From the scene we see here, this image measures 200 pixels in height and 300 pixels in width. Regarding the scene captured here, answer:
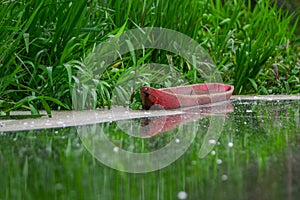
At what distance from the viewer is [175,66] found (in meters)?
5.55

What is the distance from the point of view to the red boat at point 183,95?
14.0 feet

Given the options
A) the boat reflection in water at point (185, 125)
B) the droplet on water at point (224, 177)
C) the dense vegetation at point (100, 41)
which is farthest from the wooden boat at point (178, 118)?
the droplet on water at point (224, 177)

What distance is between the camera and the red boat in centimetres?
425

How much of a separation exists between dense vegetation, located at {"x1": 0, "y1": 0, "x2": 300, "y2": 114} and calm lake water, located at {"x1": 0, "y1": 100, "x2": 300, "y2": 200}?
0.74 metres

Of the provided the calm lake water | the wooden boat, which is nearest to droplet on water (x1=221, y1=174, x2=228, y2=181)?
the calm lake water

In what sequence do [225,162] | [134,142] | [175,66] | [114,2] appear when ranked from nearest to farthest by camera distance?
1. [225,162]
2. [134,142]
3. [114,2]
4. [175,66]

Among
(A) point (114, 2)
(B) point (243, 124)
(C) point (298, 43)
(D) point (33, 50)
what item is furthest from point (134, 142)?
(C) point (298, 43)

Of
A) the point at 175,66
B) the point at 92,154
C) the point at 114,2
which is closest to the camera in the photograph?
the point at 92,154

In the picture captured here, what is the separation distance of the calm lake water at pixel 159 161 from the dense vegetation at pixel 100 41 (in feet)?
2.43

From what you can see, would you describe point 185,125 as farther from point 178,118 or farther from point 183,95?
point 183,95

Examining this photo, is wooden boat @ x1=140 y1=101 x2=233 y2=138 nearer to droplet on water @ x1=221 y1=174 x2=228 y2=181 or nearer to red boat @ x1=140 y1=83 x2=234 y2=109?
red boat @ x1=140 y1=83 x2=234 y2=109

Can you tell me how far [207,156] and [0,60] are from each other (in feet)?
5.84

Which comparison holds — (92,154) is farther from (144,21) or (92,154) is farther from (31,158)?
(144,21)

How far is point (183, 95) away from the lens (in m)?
4.49
